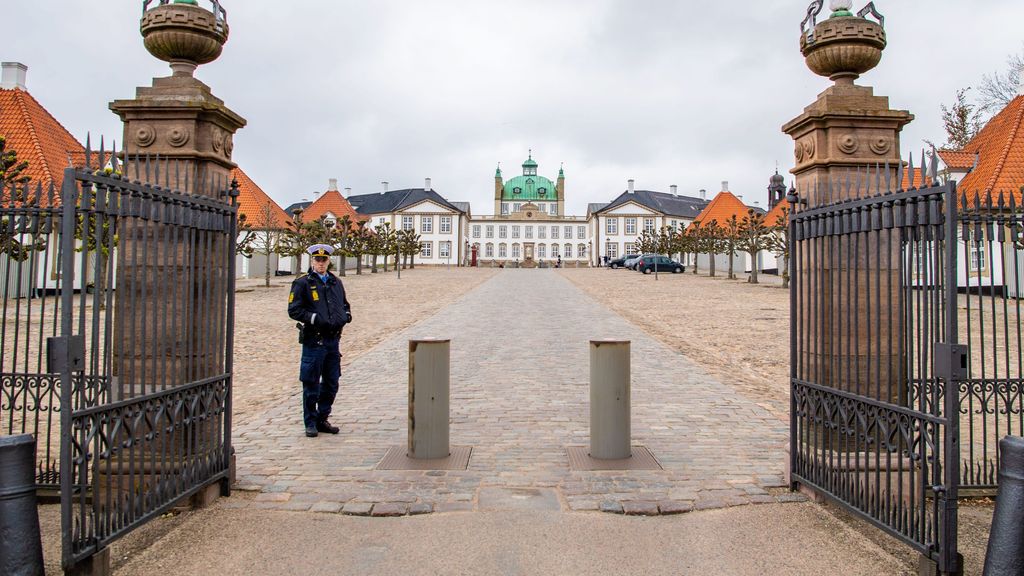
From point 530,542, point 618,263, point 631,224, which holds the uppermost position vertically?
point 631,224

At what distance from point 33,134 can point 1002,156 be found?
3319 centimetres

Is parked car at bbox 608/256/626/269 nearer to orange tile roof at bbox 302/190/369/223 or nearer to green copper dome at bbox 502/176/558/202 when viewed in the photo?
orange tile roof at bbox 302/190/369/223

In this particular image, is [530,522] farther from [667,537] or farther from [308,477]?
[308,477]

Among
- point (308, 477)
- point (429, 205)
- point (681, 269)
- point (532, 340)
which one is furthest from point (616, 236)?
point (308, 477)

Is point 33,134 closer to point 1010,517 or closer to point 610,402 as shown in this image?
point 610,402

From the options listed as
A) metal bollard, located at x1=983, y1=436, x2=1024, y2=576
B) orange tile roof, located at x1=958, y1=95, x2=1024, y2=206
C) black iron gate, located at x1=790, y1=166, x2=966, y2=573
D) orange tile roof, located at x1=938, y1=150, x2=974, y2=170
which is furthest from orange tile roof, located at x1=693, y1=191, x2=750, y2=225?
metal bollard, located at x1=983, y1=436, x2=1024, y2=576

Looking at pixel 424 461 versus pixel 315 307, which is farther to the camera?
pixel 315 307

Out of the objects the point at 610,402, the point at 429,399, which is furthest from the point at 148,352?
the point at 610,402

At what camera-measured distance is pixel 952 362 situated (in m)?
3.48

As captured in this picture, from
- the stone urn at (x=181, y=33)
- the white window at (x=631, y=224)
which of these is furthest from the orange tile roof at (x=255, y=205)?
the white window at (x=631, y=224)

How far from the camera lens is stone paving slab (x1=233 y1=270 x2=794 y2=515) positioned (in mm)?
4828

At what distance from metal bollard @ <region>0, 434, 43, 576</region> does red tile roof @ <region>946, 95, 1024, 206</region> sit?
80.4 ft

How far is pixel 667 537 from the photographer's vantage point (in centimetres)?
409

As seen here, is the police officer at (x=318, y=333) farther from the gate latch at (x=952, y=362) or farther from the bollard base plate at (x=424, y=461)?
the gate latch at (x=952, y=362)
